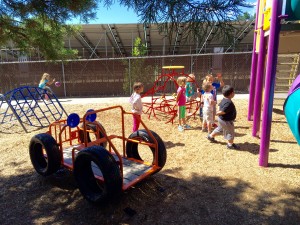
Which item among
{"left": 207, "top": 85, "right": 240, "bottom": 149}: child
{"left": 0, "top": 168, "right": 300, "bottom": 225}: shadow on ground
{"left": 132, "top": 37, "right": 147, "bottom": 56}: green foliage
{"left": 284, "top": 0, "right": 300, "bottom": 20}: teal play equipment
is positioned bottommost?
{"left": 0, "top": 168, "right": 300, "bottom": 225}: shadow on ground

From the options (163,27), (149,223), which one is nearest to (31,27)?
(163,27)

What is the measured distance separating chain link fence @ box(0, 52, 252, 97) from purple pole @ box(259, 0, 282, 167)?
32.5 ft

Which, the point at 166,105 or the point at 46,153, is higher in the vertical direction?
the point at 166,105

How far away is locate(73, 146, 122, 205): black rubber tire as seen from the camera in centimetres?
280

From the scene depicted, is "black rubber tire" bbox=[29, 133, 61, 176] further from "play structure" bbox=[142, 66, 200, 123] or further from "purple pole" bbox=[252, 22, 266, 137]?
"purple pole" bbox=[252, 22, 266, 137]

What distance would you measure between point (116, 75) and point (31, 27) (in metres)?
10.7

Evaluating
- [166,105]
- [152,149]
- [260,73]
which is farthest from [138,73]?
[152,149]

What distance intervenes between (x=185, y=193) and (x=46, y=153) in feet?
6.39

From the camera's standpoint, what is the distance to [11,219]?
2.89 metres

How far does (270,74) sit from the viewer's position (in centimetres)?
361

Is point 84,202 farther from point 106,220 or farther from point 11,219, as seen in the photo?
point 11,219

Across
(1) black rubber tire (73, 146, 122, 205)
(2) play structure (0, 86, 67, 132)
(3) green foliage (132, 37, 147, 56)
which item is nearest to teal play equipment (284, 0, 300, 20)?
(1) black rubber tire (73, 146, 122, 205)

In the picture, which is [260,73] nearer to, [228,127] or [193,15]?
[228,127]

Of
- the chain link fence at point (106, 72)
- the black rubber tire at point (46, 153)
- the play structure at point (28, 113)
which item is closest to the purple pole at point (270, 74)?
the black rubber tire at point (46, 153)
